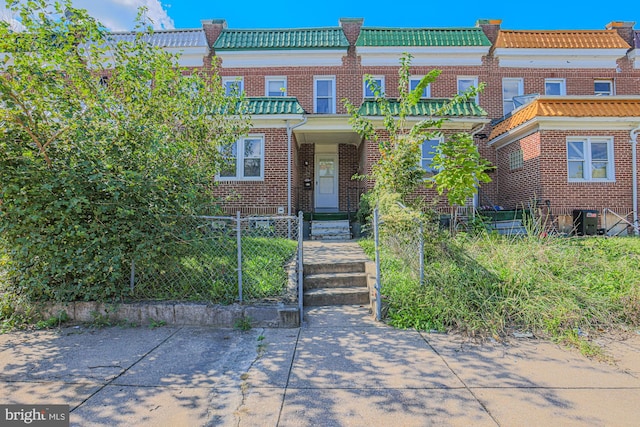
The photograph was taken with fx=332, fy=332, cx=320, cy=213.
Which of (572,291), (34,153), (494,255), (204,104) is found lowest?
(572,291)

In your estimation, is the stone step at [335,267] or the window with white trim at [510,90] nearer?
the stone step at [335,267]

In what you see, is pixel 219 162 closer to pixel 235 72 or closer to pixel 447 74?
pixel 235 72

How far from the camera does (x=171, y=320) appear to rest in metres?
4.66

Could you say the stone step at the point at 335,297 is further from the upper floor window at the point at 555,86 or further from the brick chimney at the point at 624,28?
the brick chimney at the point at 624,28

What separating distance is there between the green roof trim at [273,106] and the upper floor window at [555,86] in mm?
11393

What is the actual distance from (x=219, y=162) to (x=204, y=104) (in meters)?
1.12

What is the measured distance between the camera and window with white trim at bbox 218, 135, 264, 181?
10.9 meters

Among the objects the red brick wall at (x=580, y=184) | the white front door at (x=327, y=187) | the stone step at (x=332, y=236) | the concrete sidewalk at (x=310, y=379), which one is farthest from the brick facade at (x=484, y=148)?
the concrete sidewalk at (x=310, y=379)

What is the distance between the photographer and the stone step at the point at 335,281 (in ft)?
19.2

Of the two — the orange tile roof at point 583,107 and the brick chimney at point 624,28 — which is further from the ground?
the brick chimney at point 624,28

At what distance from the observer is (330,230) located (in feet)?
34.9

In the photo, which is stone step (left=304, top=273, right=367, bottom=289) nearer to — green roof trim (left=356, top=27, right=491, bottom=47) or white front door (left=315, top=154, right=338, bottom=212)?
white front door (left=315, top=154, right=338, bottom=212)

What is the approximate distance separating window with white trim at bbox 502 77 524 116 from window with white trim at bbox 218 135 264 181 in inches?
425

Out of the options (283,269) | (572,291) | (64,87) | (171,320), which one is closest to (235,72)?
(64,87)
